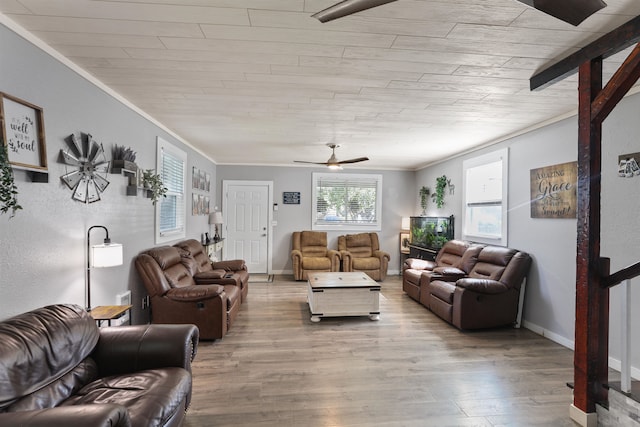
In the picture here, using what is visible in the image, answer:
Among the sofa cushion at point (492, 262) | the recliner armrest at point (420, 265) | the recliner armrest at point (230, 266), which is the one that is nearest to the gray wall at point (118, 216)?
the sofa cushion at point (492, 262)

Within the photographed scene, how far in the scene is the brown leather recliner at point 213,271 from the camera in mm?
4121

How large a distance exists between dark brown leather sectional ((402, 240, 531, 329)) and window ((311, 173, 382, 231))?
2.66 metres

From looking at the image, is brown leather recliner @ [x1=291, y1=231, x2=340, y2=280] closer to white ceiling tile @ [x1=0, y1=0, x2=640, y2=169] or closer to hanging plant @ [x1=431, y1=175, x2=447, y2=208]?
hanging plant @ [x1=431, y1=175, x2=447, y2=208]

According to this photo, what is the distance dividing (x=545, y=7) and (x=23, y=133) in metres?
2.70

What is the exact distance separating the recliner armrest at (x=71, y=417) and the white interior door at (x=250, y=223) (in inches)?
224

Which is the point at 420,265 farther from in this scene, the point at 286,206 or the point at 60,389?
the point at 60,389

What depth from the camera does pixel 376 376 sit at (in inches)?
105

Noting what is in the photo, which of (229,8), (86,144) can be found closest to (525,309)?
(229,8)

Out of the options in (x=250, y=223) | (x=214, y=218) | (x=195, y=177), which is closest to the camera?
(x=195, y=177)

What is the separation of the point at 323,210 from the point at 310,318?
10.7 feet

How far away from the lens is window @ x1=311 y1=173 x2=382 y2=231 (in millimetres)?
7020

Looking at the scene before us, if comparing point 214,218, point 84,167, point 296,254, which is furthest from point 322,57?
point 296,254

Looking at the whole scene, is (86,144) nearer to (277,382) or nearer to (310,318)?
(277,382)

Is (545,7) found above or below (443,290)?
above
